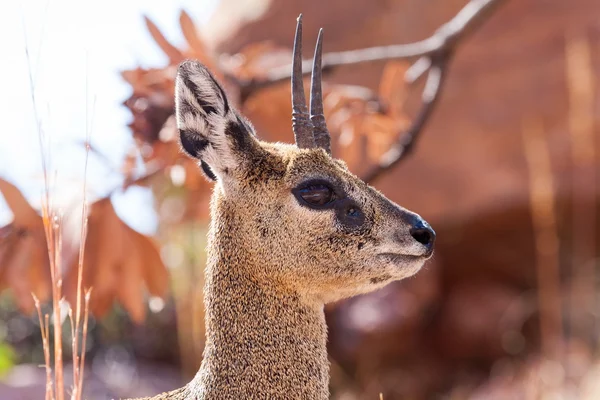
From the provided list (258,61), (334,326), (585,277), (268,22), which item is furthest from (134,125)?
(585,277)

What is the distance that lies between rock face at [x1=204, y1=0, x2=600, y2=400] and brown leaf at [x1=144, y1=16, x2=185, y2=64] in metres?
3.66

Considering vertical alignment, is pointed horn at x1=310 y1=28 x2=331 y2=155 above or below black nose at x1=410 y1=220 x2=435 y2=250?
above

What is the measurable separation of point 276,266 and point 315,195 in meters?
0.28

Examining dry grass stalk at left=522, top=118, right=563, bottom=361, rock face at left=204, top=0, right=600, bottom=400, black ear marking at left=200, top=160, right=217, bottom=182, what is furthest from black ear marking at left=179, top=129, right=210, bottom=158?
rock face at left=204, top=0, right=600, bottom=400

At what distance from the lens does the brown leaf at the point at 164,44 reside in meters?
3.51

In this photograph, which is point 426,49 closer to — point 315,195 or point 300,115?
point 300,115

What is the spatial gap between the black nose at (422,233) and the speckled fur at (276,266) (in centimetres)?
2

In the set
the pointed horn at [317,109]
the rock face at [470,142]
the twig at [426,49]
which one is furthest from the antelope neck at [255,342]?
the rock face at [470,142]

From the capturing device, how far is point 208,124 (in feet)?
8.82

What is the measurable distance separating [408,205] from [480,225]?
4.22 ft

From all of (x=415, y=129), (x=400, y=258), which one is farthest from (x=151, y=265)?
(x=415, y=129)

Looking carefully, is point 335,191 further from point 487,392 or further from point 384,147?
point 487,392

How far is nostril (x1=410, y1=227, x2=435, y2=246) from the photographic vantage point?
261cm

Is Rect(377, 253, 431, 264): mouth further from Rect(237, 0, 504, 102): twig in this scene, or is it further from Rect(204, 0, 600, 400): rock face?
Rect(204, 0, 600, 400): rock face
